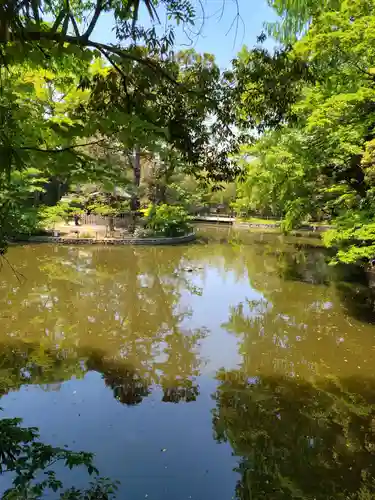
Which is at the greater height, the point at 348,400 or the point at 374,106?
the point at 374,106

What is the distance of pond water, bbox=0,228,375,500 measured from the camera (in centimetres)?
450

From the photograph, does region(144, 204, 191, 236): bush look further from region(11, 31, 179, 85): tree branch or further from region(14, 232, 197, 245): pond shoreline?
region(11, 31, 179, 85): tree branch

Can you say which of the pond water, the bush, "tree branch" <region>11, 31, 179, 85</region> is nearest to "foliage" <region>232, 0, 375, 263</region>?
the pond water

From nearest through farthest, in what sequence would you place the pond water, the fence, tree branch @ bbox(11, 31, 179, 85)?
tree branch @ bbox(11, 31, 179, 85) < the pond water < the fence

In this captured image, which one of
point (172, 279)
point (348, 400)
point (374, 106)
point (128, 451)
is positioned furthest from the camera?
point (172, 279)

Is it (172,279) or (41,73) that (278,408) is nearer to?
(41,73)

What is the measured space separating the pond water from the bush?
10.5 meters

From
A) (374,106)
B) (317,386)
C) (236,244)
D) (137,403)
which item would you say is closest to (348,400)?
(317,386)

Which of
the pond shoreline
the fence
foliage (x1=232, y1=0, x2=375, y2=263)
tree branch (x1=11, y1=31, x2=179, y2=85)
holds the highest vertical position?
foliage (x1=232, y1=0, x2=375, y2=263)

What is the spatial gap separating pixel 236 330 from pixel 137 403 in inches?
149

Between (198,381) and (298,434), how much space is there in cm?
195

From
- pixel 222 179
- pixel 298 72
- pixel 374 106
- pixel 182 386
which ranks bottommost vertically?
pixel 182 386

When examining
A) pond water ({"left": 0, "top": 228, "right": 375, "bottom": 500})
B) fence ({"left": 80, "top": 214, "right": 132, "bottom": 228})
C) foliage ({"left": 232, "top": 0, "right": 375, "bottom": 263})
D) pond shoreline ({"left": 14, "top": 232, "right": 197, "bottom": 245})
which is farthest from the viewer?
fence ({"left": 80, "top": 214, "right": 132, "bottom": 228})

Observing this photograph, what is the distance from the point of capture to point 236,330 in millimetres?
9148
